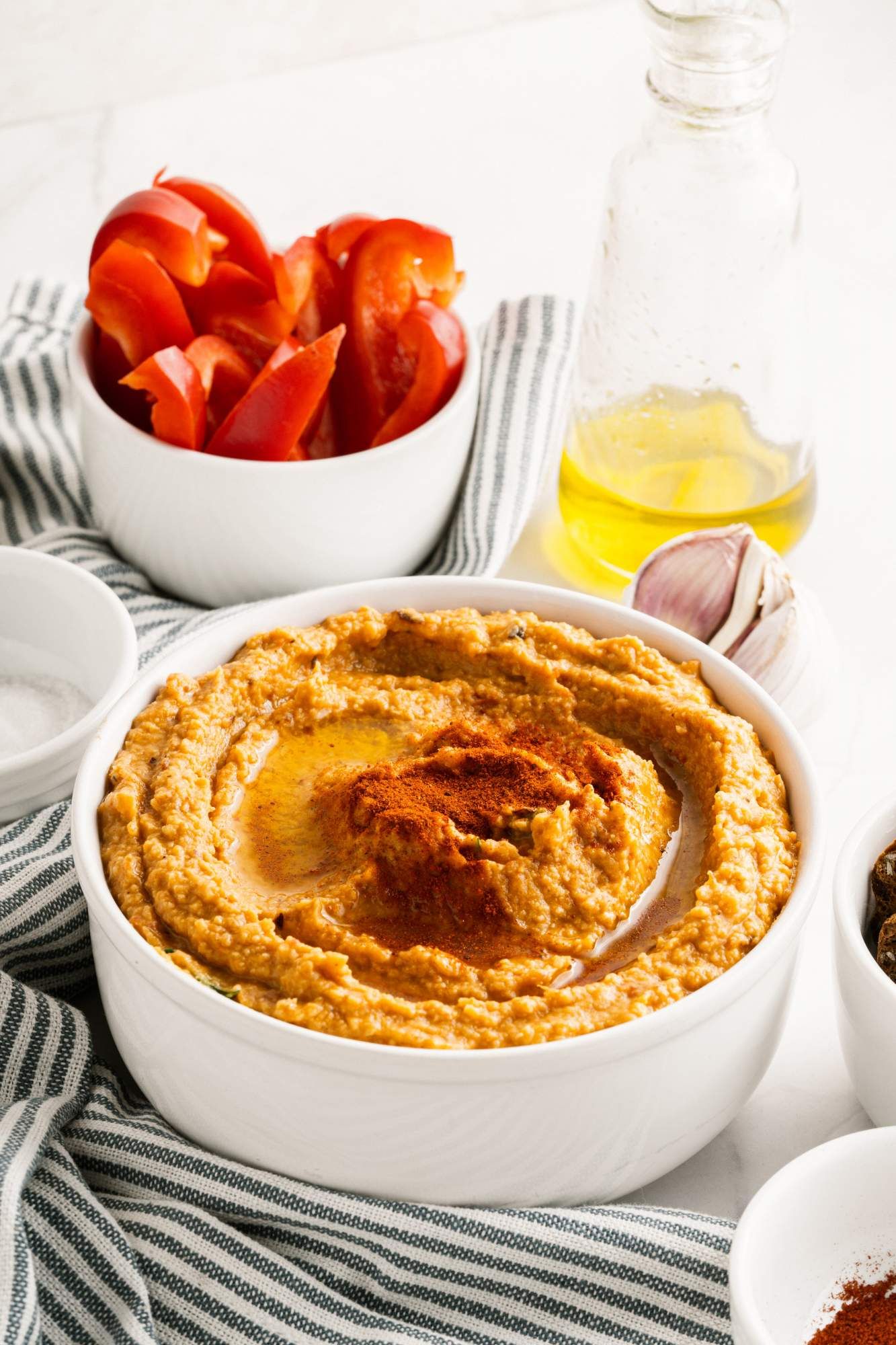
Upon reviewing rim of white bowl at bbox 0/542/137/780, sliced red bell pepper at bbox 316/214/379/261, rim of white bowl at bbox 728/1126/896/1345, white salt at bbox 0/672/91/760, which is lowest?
white salt at bbox 0/672/91/760

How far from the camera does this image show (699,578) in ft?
11.5

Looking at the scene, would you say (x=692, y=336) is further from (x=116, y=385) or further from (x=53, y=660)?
(x=53, y=660)

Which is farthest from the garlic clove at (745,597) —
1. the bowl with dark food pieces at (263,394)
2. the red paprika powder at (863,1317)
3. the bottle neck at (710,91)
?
the red paprika powder at (863,1317)

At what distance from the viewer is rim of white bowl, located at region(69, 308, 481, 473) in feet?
11.8

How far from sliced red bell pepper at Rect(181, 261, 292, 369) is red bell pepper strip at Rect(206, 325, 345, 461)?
151 mm

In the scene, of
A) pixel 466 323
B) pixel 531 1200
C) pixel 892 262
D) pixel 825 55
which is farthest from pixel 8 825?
pixel 825 55

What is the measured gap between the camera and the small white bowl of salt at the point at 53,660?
10.3 ft

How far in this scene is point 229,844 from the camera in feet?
9.17

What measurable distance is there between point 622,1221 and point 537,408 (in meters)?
2.12

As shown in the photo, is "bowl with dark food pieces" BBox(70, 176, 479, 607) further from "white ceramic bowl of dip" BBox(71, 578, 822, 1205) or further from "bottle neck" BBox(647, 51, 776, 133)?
"white ceramic bowl of dip" BBox(71, 578, 822, 1205)

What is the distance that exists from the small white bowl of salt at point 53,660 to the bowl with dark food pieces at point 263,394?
1.16 feet

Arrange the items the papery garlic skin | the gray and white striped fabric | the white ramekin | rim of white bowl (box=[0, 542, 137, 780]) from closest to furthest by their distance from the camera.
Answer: the gray and white striped fabric → the white ramekin → rim of white bowl (box=[0, 542, 137, 780]) → the papery garlic skin

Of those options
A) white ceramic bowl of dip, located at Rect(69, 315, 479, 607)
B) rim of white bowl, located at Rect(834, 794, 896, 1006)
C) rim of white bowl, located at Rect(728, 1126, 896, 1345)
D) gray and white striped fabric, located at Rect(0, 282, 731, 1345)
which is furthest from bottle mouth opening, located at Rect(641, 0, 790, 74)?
gray and white striped fabric, located at Rect(0, 282, 731, 1345)

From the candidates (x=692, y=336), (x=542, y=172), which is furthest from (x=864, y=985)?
(x=542, y=172)
